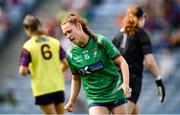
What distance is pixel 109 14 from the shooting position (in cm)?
1939

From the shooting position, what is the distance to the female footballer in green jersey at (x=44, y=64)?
36.1 ft

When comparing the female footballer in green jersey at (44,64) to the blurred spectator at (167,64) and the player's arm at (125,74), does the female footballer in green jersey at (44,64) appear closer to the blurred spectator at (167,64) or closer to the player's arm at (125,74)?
the player's arm at (125,74)

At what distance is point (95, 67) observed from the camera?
875cm

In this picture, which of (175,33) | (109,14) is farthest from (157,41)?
(109,14)

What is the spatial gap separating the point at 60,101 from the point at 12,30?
9703 mm

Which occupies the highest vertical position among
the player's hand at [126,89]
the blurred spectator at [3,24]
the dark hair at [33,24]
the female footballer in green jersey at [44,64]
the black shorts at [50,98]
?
the blurred spectator at [3,24]

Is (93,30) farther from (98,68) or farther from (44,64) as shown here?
(98,68)

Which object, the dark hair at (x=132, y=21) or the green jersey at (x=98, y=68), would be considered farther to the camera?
the dark hair at (x=132, y=21)

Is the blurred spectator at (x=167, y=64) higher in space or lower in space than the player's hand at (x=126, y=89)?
higher

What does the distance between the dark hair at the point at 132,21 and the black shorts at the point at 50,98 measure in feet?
Answer: 5.53

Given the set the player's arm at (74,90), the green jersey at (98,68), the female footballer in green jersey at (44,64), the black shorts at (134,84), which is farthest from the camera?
the female footballer in green jersey at (44,64)

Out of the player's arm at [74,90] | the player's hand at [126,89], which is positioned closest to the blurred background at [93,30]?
the player's arm at [74,90]

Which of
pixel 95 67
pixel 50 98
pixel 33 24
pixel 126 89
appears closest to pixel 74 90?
pixel 95 67

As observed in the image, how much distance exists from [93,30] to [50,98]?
8.08 meters
